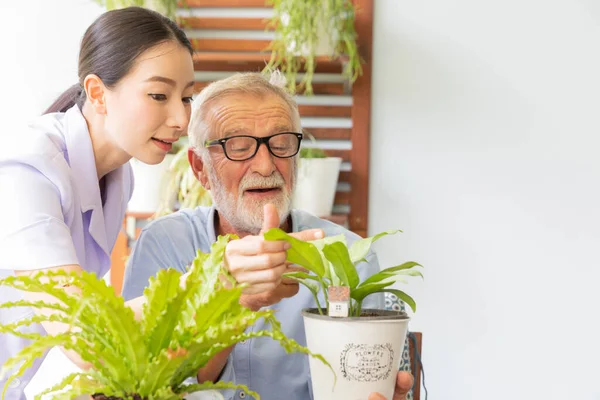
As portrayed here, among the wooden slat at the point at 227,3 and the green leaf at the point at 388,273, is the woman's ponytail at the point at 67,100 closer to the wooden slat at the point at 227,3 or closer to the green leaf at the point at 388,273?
the green leaf at the point at 388,273

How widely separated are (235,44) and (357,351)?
2.17 metres

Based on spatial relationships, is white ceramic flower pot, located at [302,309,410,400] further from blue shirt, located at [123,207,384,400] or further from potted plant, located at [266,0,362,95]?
potted plant, located at [266,0,362,95]

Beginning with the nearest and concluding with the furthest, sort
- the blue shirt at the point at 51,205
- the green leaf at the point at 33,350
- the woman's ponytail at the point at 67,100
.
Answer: the green leaf at the point at 33,350 → the blue shirt at the point at 51,205 → the woman's ponytail at the point at 67,100

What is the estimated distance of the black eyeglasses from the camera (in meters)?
1.67

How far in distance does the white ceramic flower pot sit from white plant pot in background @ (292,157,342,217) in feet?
5.80

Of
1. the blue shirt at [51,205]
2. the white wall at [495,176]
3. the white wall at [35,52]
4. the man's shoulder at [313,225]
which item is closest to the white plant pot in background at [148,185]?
the white wall at [35,52]

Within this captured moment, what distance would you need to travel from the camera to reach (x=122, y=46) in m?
1.57

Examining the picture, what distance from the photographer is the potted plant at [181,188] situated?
108 inches

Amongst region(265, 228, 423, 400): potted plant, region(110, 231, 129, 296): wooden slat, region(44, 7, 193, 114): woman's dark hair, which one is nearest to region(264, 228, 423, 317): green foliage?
region(265, 228, 423, 400): potted plant

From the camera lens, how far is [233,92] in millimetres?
1729

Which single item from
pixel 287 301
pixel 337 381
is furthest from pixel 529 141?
pixel 337 381

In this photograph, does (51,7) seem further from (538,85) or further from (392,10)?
(538,85)

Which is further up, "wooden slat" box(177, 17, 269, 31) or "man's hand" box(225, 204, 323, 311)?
"wooden slat" box(177, 17, 269, 31)

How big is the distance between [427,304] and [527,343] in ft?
1.32
